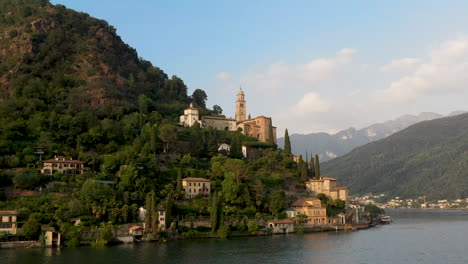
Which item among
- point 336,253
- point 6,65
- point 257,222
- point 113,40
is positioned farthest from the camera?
point 113,40

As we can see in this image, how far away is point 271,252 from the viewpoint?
56.4 metres

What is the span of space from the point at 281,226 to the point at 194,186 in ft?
50.8

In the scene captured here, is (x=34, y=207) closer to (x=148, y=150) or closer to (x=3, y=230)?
(x=3, y=230)

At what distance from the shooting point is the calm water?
50781mm

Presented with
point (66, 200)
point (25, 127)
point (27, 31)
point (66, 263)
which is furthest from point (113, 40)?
point (66, 263)

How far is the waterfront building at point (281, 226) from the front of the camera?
252ft

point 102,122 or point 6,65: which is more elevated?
point 6,65

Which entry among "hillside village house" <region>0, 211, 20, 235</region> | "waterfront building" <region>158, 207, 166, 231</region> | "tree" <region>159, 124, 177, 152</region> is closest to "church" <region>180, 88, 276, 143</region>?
"tree" <region>159, 124, 177, 152</region>

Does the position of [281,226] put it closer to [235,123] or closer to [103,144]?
[103,144]

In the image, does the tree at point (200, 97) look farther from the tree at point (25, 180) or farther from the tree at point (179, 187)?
the tree at point (25, 180)

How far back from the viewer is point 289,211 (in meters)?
83.7

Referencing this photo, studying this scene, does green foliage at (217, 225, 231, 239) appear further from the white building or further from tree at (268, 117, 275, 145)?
tree at (268, 117, 275, 145)

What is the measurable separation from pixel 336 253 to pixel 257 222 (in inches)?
857

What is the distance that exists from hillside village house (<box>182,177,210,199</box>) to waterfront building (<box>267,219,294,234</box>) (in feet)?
38.5
